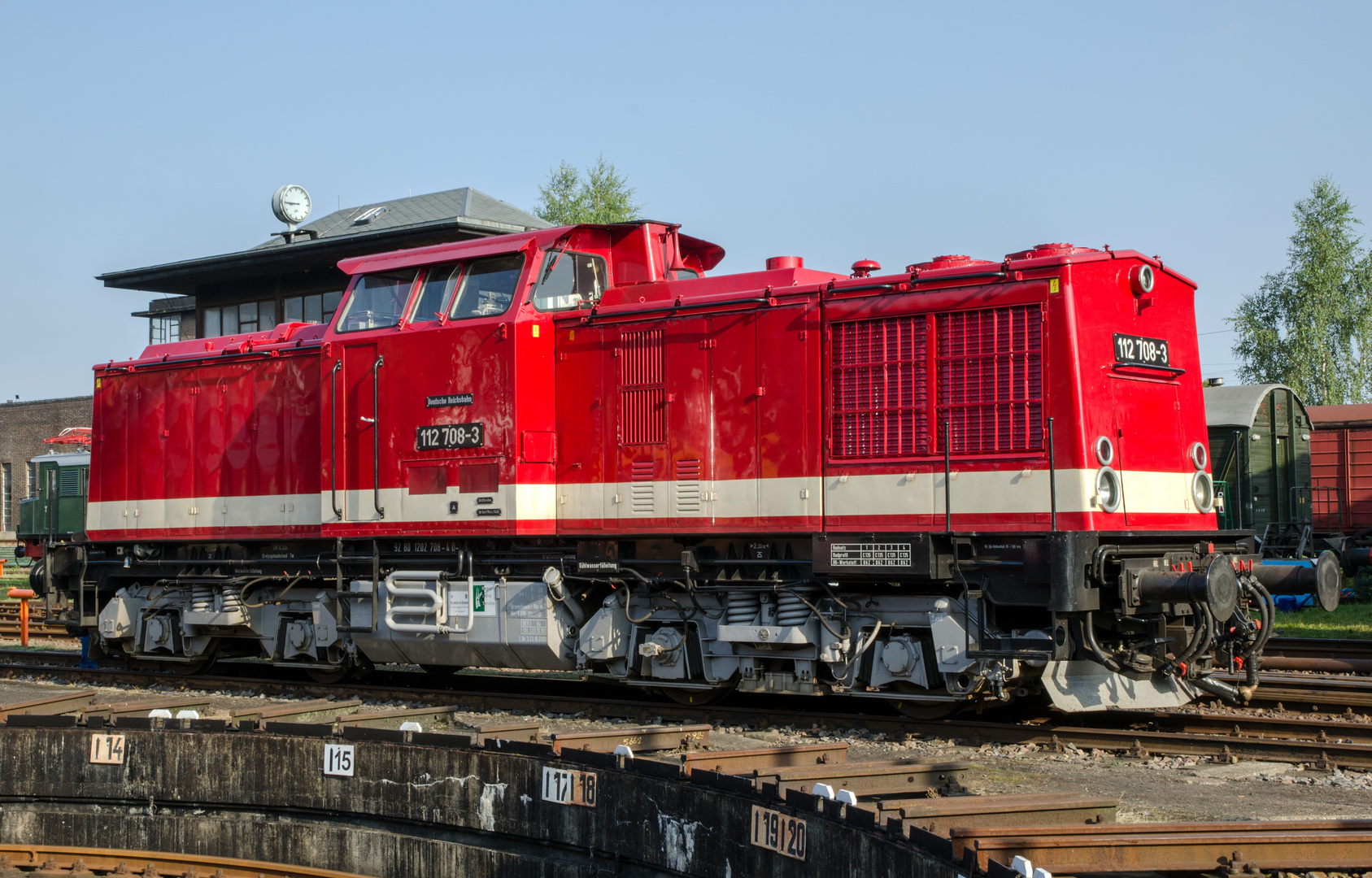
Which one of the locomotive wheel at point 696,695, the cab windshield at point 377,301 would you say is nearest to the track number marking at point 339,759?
the locomotive wheel at point 696,695

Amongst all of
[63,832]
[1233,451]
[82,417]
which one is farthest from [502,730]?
[82,417]

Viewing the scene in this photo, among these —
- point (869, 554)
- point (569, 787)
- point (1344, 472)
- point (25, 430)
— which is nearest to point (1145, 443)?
point (869, 554)

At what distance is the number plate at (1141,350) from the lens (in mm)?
9320

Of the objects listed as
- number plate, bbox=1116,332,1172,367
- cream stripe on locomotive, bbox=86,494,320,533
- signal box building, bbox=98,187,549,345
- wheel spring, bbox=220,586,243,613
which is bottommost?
wheel spring, bbox=220,586,243,613

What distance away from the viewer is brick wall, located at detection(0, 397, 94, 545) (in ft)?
155

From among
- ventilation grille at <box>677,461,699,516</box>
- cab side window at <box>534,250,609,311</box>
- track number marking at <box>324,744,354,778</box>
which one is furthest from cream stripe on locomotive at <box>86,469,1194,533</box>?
track number marking at <box>324,744,354,778</box>

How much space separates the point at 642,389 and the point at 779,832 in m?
5.62

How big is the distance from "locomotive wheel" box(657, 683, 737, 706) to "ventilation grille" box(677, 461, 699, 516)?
64.2 inches

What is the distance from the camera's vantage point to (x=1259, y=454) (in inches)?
915

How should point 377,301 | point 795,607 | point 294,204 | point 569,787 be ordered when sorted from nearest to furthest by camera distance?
point 569,787, point 795,607, point 377,301, point 294,204

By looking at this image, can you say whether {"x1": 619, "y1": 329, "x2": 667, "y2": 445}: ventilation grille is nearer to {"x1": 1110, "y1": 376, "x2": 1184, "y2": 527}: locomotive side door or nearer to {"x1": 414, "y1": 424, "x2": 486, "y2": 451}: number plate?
{"x1": 414, "y1": 424, "x2": 486, "y2": 451}: number plate

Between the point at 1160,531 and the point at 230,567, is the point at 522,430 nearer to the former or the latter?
the point at 230,567

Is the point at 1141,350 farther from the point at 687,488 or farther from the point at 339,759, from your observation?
the point at 339,759

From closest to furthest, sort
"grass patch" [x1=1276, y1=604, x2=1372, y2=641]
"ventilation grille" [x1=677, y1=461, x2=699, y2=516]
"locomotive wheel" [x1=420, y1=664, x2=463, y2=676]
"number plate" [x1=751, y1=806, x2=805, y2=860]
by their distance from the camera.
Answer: "number plate" [x1=751, y1=806, x2=805, y2=860], "ventilation grille" [x1=677, y1=461, x2=699, y2=516], "locomotive wheel" [x1=420, y1=664, x2=463, y2=676], "grass patch" [x1=1276, y1=604, x2=1372, y2=641]
